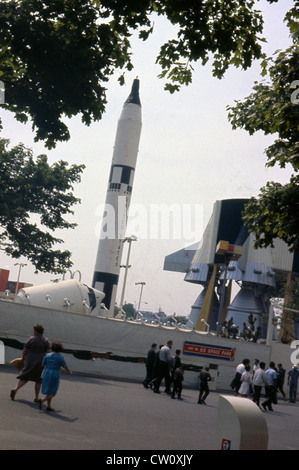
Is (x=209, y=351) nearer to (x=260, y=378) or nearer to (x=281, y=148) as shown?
(x=260, y=378)

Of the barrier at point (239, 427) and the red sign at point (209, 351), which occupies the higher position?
the barrier at point (239, 427)

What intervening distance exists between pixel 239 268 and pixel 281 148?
6242 cm

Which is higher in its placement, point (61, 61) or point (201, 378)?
point (61, 61)

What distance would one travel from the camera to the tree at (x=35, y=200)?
1656 inches

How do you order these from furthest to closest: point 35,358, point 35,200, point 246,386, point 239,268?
point 239,268 → point 35,200 → point 246,386 → point 35,358

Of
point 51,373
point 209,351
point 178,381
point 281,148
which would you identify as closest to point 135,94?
point 209,351

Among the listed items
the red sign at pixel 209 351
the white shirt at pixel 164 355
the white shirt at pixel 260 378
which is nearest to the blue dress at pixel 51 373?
Result: the white shirt at pixel 164 355

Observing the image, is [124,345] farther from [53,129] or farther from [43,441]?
[43,441]

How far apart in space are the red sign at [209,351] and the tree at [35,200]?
17801mm

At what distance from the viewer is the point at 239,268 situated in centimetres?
7525

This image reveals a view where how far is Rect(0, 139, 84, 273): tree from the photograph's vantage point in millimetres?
42062

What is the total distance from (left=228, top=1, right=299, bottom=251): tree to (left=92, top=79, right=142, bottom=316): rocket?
29906 millimetres

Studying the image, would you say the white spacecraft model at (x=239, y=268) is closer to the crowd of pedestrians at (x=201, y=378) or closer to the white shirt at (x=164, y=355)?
the crowd of pedestrians at (x=201, y=378)

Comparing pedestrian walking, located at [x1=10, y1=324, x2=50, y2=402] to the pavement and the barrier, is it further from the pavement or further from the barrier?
the barrier
